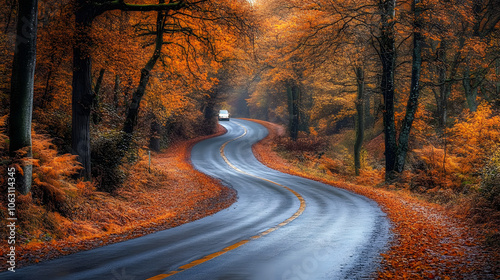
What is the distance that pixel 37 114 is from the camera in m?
13.1

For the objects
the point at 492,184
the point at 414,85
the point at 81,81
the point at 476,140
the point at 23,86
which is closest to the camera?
the point at 23,86

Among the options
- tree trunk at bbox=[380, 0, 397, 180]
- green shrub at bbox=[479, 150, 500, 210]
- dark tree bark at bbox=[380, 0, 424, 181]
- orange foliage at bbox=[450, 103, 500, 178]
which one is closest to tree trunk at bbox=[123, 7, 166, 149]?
dark tree bark at bbox=[380, 0, 424, 181]

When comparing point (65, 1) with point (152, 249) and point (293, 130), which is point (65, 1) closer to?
point (152, 249)

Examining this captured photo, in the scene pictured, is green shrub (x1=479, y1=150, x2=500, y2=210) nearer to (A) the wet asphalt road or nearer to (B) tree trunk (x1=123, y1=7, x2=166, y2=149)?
(A) the wet asphalt road

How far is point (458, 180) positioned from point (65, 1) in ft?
58.3

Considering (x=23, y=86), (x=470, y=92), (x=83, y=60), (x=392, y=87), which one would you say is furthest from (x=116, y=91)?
(x=470, y=92)

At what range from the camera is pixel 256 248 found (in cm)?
740

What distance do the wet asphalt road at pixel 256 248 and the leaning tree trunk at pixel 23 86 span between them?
313cm

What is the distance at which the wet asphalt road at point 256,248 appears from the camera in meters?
5.80

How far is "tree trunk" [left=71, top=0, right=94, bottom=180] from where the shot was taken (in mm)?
11844

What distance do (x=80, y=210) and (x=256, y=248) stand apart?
5700 mm

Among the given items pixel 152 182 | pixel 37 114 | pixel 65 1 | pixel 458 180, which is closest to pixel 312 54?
pixel 458 180

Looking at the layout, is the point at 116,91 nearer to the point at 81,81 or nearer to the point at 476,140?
the point at 81,81

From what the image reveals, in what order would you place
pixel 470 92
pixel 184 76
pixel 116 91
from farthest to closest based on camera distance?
pixel 470 92, pixel 184 76, pixel 116 91
